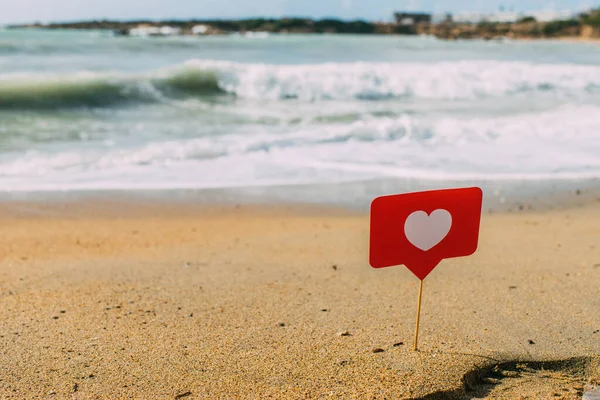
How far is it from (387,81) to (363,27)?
8971cm

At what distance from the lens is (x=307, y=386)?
247cm

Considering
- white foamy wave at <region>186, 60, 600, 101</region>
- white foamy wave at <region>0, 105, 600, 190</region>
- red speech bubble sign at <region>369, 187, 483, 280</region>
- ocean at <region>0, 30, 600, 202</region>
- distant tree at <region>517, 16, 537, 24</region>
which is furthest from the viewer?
distant tree at <region>517, 16, 537, 24</region>

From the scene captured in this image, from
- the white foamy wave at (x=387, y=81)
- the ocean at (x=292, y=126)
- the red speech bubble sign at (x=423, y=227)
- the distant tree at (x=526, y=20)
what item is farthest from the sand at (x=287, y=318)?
the distant tree at (x=526, y=20)

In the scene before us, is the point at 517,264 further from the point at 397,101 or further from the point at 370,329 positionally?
the point at 397,101

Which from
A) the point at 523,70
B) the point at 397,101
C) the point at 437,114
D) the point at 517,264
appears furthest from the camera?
the point at 523,70

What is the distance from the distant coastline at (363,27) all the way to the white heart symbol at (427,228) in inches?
3327

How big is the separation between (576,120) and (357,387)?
460 inches

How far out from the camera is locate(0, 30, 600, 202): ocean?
8047 millimetres

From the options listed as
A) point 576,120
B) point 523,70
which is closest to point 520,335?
point 576,120

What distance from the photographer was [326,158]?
909cm

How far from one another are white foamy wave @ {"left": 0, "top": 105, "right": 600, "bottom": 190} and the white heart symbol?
201 inches

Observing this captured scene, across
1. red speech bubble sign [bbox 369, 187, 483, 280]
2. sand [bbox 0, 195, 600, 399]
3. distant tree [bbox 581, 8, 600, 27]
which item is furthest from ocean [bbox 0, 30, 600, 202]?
distant tree [bbox 581, 8, 600, 27]

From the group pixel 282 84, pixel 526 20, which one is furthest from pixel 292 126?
pixel 526 20

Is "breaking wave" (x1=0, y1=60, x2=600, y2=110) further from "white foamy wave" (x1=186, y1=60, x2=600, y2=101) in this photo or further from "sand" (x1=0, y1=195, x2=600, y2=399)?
"sand" (x1=0, y1=195, x2=600, y2=399)
